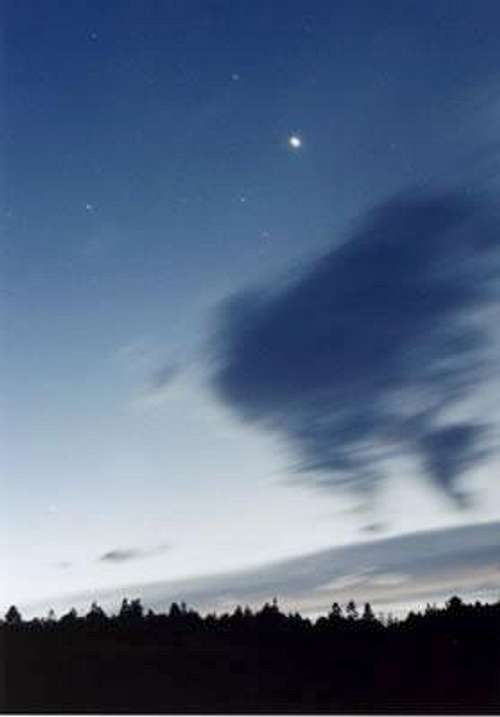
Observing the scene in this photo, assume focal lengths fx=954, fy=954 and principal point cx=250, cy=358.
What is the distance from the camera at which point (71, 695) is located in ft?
85.3

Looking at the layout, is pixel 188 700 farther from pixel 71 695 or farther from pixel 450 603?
pixel 450 603

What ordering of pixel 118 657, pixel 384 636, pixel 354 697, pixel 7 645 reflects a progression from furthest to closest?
pixel 384 636
pixel 354 697
pixel 118 657
pixel 7 645

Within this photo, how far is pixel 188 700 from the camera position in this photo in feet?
97.4

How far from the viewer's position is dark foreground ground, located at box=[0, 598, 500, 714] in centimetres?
2723

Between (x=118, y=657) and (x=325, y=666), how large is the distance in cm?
679

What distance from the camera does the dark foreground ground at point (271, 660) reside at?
27234 millimetres

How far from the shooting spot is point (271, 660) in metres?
30.9

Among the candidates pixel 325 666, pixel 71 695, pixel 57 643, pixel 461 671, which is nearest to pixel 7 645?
pixel 71 695

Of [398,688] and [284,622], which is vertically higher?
[284,622]

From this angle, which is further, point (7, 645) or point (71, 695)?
point (71, 695)

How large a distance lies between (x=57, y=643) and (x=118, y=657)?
6.20 feet

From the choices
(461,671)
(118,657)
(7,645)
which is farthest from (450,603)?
(7,645)

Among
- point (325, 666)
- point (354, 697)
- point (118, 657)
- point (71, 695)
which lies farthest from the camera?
point (354, 697)

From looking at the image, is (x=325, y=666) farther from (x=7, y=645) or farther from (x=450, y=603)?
(x=7, y=645)
